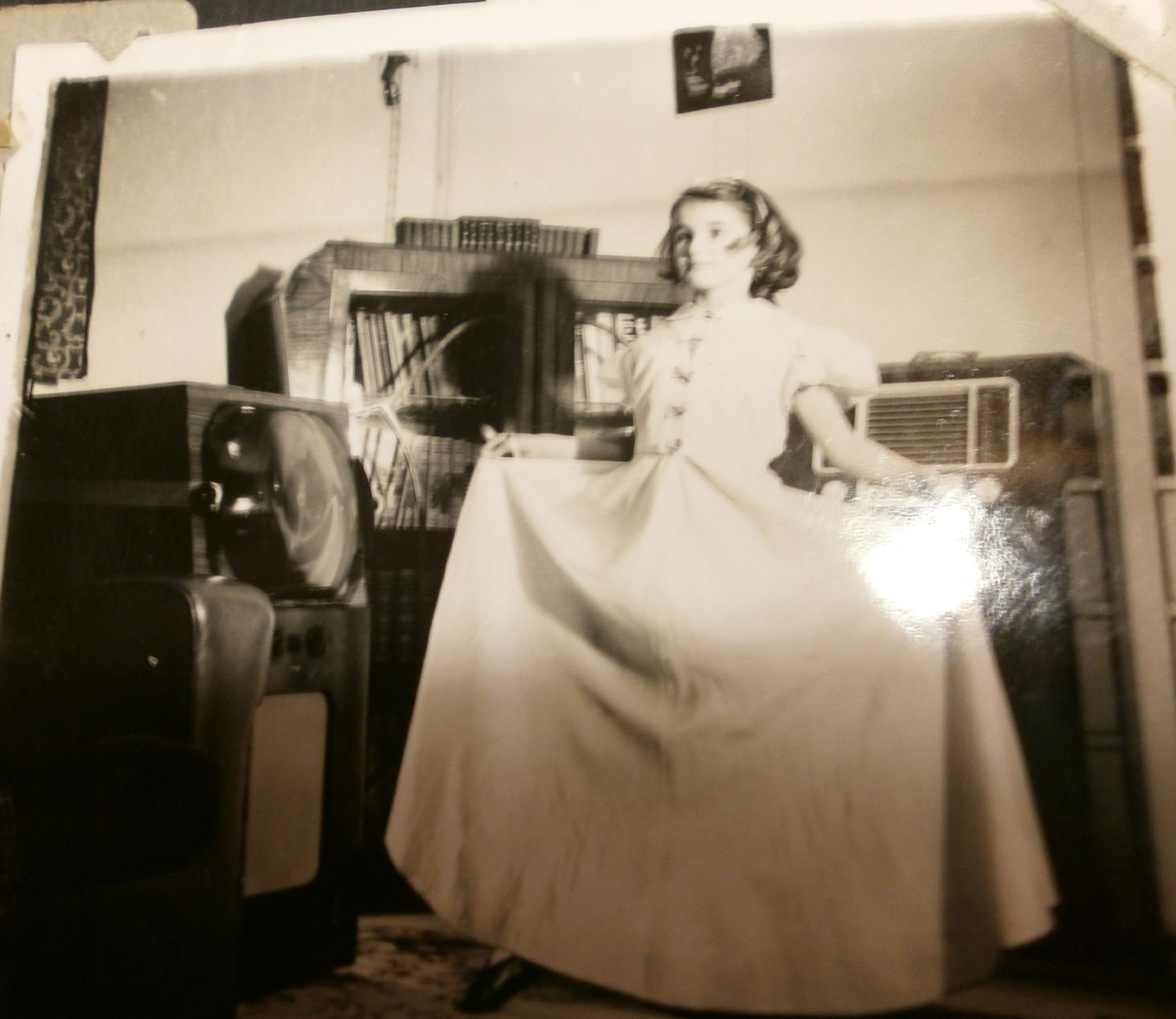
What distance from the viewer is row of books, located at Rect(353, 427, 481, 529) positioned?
1.14 meters

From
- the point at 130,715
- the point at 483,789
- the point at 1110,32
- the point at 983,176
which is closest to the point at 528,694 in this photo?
the point at 483,789

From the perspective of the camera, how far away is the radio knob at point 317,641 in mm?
1129

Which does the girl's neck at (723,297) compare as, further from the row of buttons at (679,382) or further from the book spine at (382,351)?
the book spine at (382,351)

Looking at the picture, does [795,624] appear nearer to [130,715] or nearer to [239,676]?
[239,676]

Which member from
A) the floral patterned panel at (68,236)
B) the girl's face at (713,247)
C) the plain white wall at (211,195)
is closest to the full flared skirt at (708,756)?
the girl's face at (713,247)

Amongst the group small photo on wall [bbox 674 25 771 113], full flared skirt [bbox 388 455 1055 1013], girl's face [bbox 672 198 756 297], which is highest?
small photo on wall [bbox 674 25 771 113]

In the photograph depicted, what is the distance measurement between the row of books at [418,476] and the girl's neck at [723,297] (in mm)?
329

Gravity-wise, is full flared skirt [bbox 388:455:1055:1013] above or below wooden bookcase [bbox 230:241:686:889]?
below

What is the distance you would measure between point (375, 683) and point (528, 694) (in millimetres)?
196

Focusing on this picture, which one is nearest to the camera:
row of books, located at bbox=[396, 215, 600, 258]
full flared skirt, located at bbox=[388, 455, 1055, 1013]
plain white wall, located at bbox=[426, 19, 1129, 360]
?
full flared skirt, located at bbox=[388, 455, 1055, 1013]

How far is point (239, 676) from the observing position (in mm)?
1065

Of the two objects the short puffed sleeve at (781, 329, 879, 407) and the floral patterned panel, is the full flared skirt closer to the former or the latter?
the short puffed sleeve at (781, 329, 879, 407)

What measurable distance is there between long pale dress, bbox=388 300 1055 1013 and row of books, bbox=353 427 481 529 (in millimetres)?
29

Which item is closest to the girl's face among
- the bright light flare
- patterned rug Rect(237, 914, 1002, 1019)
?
the bright light flare
